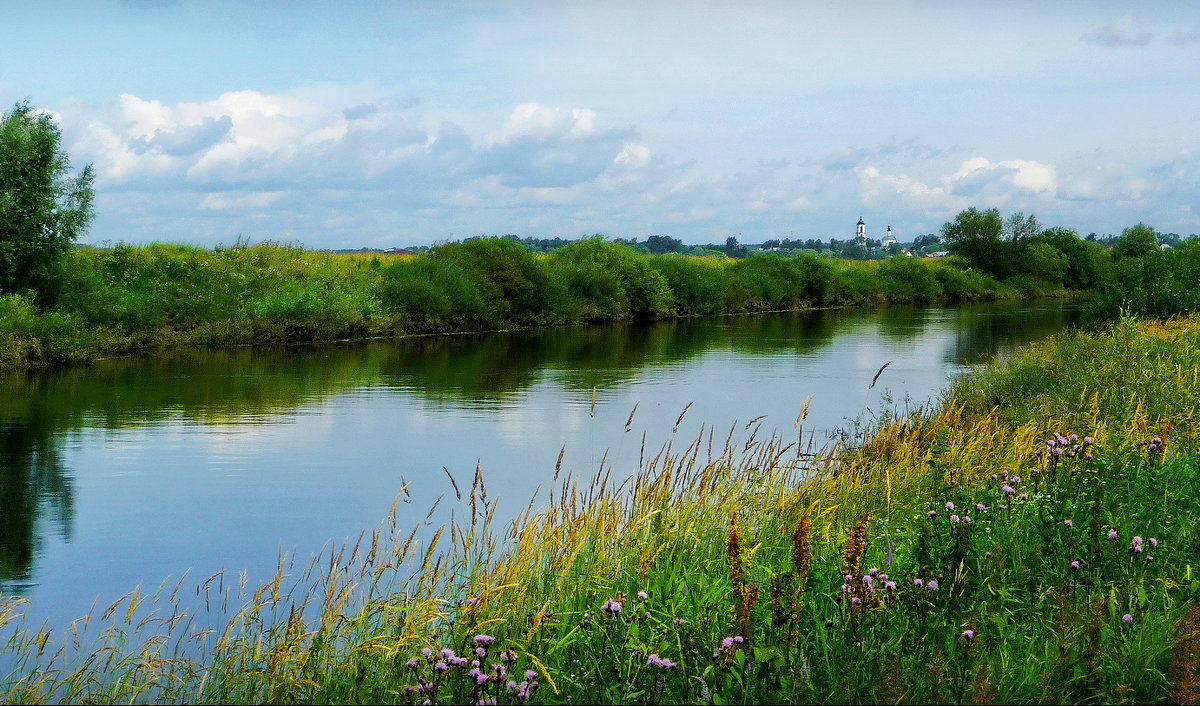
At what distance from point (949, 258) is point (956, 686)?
350 feet

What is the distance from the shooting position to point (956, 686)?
4.70 m

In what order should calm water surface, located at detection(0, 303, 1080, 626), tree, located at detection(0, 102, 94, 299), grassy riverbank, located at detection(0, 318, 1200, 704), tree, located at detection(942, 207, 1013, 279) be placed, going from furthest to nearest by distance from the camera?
1. tree, located at detection(942, 207, 1013, 279)
2. tree, located at detection(0, 102, 94, 299)
3. calm water surface, located at detection(0, 303, 1080, 626)
4. grassy riverbank, located at detection(0, 318, 1200, 704)

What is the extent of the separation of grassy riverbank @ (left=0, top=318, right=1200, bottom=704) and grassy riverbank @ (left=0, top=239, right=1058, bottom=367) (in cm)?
2403

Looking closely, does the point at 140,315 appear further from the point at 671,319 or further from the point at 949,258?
the point at 949,258

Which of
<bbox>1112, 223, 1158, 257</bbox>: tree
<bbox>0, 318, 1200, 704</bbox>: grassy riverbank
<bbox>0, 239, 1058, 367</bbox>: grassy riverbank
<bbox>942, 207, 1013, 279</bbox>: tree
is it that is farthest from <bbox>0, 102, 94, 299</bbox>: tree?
<bbox>1112, 223, 1158, 257</bbox>: tree

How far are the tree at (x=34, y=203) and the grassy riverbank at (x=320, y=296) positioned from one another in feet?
2.19

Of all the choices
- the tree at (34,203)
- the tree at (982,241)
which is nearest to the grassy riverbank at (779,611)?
the tree at (34,203)

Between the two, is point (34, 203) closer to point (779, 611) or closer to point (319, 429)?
point (319, 429)

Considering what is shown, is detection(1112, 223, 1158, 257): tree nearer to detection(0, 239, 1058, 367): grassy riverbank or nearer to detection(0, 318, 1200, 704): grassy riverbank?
detection(0, 239, 1058, 367): grassy riverbank

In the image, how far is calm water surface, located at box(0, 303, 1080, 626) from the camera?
12.0 metres

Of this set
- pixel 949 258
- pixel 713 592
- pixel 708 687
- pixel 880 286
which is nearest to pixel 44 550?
pixel 713 592

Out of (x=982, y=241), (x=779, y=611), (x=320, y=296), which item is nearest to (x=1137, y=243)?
(x=982, y=241)

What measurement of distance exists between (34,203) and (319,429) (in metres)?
15.3

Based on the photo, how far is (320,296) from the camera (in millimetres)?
39000
